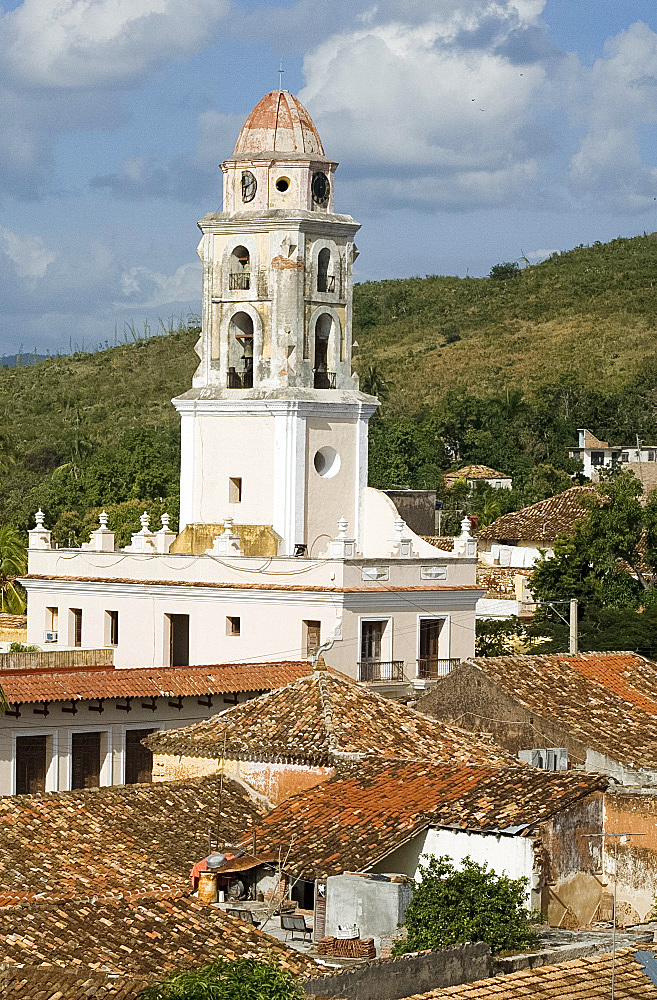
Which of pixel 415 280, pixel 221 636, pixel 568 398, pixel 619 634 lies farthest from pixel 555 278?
pixel 221 636

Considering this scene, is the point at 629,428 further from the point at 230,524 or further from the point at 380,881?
the point at 380,881

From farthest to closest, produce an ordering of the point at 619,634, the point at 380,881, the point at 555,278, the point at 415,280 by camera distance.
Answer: the point at 415,280, the point at 555,278, the point at 619,634, the point at 380,881

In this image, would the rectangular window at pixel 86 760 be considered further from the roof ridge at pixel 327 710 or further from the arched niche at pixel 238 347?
the arched niche at pixel 238 347

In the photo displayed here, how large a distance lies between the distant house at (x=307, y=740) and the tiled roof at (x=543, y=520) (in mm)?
31732

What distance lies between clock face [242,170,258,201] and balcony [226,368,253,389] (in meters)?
3.11

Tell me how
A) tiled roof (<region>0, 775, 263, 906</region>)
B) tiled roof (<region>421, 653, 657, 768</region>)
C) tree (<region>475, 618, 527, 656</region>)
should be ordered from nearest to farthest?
1. tiled roof (<region>0, 775, 263, 906</region>)
2. tiled roof (<region>421, 653, 657, 768</region>)
3. tree (<region>475, 618, 527, 656</region>)

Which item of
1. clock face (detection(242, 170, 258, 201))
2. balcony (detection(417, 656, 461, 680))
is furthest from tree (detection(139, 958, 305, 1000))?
clock face (detection(242, 170, 258, 201))

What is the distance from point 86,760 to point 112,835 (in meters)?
6.68

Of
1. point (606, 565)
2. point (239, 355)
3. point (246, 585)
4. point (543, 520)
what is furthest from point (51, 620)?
point (543, 520)

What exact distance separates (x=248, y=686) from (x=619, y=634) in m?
13.2

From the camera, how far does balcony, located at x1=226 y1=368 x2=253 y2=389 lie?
38.1 m

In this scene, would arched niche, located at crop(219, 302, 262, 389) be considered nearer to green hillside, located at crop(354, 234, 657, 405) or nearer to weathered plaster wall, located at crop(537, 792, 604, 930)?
weathered plaster wall, located at crop(537, 792, 604, 930)

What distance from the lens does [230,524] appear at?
119ft

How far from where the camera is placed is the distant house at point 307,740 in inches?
987
